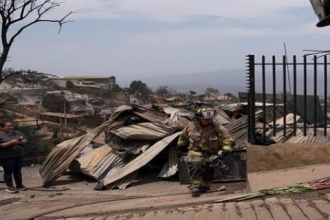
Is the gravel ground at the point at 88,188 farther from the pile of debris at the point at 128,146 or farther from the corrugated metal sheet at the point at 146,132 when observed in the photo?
the corrugated metal sheet at the point at 146,132

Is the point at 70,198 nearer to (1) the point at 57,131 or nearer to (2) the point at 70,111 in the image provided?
(1) the point at 57,131

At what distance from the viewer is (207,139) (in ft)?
20.5

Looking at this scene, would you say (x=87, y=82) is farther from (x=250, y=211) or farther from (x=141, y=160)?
(x=250, y=211)

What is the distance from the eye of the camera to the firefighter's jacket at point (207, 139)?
6.23m

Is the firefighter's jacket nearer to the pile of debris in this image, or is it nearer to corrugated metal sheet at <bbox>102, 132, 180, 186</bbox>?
the pile of debris

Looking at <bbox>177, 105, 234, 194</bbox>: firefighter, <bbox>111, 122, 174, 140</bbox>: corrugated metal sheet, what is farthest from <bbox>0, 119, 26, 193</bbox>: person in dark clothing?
<bbox>177, 105, 234, 194</bbox>: firefighter

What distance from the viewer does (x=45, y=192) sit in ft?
30.9

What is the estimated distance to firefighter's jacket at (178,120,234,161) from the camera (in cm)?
623

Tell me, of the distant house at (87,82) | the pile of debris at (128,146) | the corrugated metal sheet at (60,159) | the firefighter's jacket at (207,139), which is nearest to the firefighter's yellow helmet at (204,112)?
the firefighter's jacket at (207,139)

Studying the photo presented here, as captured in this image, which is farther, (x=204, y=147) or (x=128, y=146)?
(x=128, y=146)

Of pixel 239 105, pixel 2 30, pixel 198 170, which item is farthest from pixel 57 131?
pixel 198 170

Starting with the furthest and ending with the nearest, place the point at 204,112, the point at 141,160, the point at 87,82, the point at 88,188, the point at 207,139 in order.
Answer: the point at 87,82 → the point at 141,160 → the point at 88,188 → the point at 207,139 → the point at 204,112

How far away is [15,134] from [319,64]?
5854mm

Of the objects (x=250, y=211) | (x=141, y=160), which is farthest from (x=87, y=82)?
(x=250, y=211)
